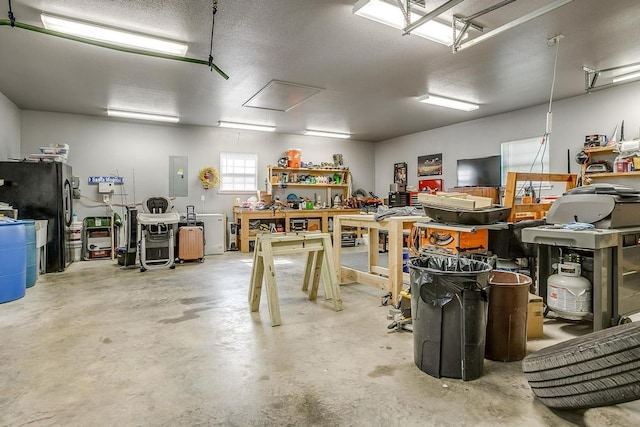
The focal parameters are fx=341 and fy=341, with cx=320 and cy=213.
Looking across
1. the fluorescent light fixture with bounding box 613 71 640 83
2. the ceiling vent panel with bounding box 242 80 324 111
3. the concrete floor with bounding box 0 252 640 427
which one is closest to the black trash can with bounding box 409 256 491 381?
the concrete floor with bounding box 0 252 640 427

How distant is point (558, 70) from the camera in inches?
186

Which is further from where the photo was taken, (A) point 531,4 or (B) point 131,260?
(B) point 131,260

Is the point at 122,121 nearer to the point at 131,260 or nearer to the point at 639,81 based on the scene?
the point at 131,260

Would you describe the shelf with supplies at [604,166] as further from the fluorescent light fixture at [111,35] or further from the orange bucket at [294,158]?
the fluorescent light fixture at [111,35]

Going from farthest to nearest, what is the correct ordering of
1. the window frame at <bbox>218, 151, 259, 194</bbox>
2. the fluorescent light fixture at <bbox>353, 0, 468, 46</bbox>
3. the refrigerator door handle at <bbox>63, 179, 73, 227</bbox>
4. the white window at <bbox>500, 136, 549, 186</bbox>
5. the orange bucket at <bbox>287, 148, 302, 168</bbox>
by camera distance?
the orange bucket at <bbox>287, 148, 302, 168</bbox> → the window frame at <bbox>218, 151, 259, 194</bbox> → the white window at <bbox>500, 136, 549, 186</bbox> → the refrigerator door handle at <bbox>63, 179, 73, 227</bbox> → the fluorescent light fixture at <bbox>353, 0, 468, 46</bbox>

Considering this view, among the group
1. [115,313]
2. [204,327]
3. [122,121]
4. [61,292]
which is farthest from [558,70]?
[122,121]

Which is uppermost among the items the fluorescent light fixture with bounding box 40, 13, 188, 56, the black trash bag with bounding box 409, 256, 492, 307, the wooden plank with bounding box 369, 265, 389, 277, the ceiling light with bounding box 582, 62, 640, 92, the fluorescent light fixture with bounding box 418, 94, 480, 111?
the fluorescent light fixture with bounding box 418, 94, 480, 111

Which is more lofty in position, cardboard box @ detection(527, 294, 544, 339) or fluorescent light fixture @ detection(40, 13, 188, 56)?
fluorescent light fixture @ detection(40, 13, 188, 56)

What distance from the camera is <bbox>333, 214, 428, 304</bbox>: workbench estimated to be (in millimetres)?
3619

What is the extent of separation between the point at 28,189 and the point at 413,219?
5843 millimetres

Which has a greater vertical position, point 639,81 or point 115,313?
point 639,81

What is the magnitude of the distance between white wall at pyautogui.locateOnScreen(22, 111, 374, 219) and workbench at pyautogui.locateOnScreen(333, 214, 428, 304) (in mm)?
4813

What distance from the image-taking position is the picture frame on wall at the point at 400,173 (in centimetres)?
951

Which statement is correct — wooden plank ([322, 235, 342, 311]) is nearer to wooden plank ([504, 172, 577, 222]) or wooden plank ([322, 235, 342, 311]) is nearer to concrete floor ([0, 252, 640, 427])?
concrete floor ([0, 252, 640, 427])
